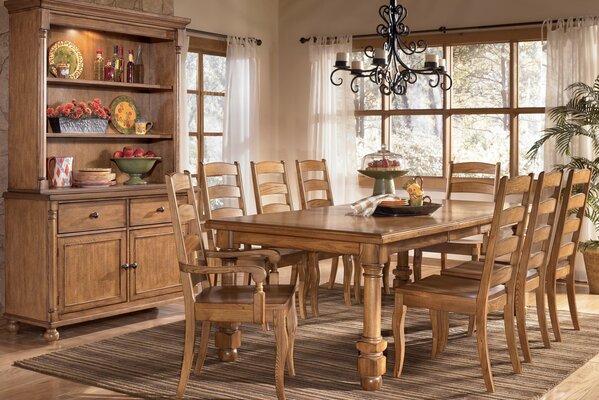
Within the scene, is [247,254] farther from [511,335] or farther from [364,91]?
[364,91]

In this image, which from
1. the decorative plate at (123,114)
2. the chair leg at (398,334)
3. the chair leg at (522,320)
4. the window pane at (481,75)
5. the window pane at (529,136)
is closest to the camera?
the chair leg at (398,334)

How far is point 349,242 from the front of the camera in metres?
3.72

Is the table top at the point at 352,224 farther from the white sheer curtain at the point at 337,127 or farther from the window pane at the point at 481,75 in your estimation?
the white sheer curtain at the point at 337,127

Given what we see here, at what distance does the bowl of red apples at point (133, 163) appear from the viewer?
552 cm

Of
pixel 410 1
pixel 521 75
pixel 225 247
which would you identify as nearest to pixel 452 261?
pixel 521 75

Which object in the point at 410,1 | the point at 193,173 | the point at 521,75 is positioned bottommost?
the point at 193,173

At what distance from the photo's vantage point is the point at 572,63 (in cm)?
678

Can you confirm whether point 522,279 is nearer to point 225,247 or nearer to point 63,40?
point 225,247

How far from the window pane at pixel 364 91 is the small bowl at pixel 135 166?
2.96 meters

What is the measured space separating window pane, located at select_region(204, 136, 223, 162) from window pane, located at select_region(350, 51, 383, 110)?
4.25 feet

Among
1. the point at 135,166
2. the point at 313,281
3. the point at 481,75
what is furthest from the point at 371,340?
the point at 481,75

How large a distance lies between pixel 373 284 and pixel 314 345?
3.45ft

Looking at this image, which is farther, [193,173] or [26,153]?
[193,173]

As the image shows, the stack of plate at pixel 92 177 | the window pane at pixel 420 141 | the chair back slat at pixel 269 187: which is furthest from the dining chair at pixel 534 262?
the window pane at pixel 420 141
